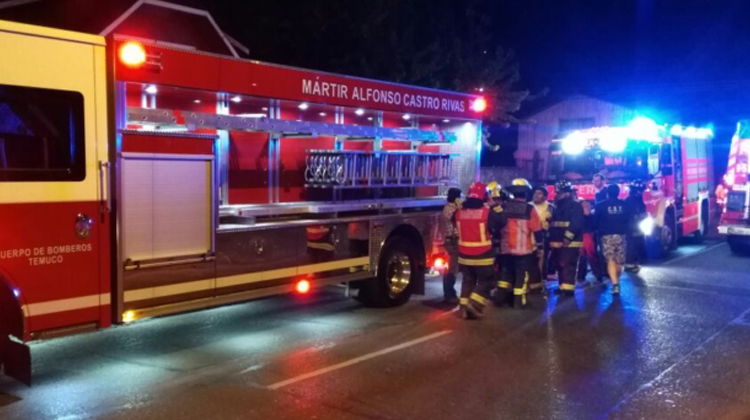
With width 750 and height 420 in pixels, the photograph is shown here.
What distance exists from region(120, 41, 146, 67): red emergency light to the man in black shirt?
23.2 feet

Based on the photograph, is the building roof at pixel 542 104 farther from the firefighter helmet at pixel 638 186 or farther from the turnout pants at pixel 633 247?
the turnout pants at pixel 633 247

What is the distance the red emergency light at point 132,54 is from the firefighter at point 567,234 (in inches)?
242

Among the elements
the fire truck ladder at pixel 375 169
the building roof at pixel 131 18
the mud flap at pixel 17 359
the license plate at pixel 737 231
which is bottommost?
the mud flap at pixel 17 359

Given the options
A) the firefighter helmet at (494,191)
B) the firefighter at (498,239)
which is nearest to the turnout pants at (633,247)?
the firefighter at (498,239)

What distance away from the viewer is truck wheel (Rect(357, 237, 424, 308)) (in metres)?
9.08

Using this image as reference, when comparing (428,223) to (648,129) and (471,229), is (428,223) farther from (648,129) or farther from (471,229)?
(648,129)

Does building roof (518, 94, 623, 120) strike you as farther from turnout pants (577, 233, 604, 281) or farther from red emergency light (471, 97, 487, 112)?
red emergency light (471, 97, 487, 112)

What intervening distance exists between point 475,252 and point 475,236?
0.19 meters

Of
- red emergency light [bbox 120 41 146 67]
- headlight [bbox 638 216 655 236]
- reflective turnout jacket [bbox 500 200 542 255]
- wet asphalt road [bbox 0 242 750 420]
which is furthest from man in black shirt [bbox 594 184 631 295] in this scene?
red emergency light [bbox 120 41 146 67]

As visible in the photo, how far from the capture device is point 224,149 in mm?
8398

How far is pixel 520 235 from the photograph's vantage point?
30.3ft

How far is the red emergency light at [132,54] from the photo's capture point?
19.6 feet

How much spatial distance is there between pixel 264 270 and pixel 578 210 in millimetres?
4737

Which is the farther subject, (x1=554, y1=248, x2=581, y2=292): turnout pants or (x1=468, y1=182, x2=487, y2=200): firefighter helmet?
(x1=554, y1=248, x2=581, y2=292): turnout pants
